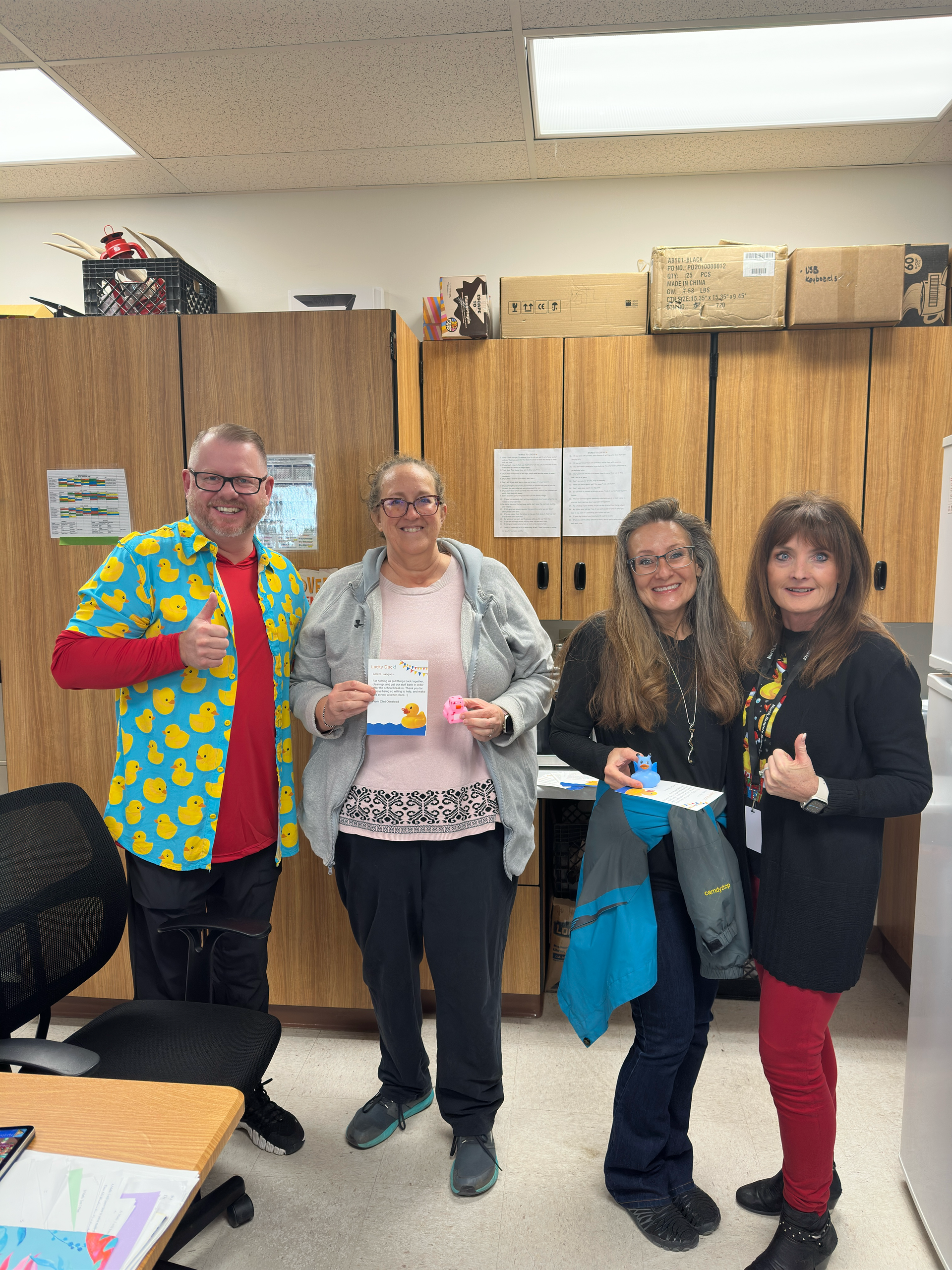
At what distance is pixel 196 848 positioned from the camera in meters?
1.78

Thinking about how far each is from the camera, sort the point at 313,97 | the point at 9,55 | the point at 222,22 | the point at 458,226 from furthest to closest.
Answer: the point at 458,226 → the point at 313,97 → the point at 9,55 → the point at 222,22

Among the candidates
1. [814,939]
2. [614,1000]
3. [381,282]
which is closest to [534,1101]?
[614,1000]

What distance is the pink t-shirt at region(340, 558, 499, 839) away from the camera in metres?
1.76

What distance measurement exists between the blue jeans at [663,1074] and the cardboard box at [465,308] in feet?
6.39

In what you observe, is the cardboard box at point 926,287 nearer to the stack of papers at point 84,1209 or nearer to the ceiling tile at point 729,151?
the ceiling tile at point 729,151

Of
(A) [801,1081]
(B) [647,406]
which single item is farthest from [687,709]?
(B) [647,406]

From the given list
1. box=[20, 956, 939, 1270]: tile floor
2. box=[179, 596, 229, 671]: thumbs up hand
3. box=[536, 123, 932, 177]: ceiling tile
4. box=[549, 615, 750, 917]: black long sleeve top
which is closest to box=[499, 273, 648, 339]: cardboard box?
box=[536, 123, 932, 177]: ceiling tile

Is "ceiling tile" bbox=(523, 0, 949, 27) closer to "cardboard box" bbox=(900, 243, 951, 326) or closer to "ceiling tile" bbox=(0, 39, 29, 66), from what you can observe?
"cardboard box" bbox=(900, 243, 951, 326)

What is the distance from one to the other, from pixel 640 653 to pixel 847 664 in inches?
15.3

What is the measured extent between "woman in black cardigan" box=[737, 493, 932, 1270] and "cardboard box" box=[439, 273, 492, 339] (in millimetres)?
1504

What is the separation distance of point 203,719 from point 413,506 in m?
0.68

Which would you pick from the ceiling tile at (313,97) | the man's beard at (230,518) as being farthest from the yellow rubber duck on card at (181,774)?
the ceiling tile at (313,97)

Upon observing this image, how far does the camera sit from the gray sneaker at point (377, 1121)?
199 centimetres

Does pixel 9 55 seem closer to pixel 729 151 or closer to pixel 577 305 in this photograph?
pixel 577 305
